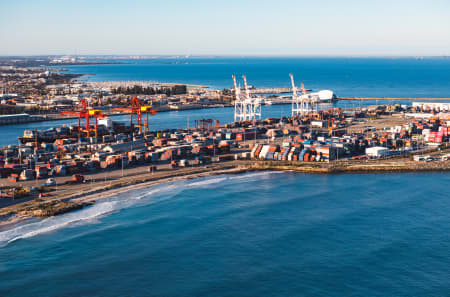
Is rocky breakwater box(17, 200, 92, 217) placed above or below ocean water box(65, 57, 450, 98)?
below

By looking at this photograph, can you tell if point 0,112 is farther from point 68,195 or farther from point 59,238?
point 59,238

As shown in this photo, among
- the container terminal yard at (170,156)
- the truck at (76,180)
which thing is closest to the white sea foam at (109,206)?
the container terminal yard at (170,156)

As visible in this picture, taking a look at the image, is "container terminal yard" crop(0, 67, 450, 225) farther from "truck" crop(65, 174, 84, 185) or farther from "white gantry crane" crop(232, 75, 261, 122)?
"white gantry crane" crop(232, 75, 261, 122)

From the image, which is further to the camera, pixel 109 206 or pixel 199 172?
pixel 199 172

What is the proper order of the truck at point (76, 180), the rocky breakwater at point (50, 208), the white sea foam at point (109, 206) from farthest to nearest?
the truck at point (76, 180) < the rocky breakwater at point (50, 208) < the white sea foam at point (109, 206)

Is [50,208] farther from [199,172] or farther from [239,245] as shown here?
[199,172]

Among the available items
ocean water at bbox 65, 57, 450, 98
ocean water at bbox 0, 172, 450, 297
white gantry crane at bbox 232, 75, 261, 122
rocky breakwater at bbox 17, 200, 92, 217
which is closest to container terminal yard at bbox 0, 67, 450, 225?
rocky breakwater at bbox 17, 200, 92, 217

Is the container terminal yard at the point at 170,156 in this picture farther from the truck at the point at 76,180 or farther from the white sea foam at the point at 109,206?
the white sea foam at the point at 109,206

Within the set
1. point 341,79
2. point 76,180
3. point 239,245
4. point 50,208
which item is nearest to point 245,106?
point 76,180
